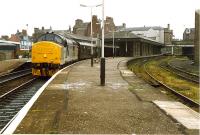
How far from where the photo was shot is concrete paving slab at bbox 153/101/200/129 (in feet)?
33.6

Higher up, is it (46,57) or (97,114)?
(46,57)

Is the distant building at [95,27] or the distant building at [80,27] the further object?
the distant building at [80,27]

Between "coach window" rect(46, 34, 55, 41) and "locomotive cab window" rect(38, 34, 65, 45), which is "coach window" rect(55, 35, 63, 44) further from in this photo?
"coach window" rect(46, 34, 55, 41)

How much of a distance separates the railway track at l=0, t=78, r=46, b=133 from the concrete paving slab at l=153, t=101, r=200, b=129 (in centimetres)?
513

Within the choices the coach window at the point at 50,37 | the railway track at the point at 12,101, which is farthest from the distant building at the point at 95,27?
the railway track at the point at 12,101

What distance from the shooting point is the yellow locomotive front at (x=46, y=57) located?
86.3 ft

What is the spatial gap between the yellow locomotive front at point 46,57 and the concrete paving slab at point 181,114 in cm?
1367

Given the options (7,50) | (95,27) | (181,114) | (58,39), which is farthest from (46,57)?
(95,27)

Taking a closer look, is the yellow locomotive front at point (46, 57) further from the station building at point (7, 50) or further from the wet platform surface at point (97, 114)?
the station building at point (7, 50)

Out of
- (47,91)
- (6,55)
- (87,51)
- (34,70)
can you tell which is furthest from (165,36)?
(47,91)

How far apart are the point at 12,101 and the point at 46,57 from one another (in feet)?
30.4

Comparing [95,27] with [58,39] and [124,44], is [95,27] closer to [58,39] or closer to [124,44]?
[124,44]

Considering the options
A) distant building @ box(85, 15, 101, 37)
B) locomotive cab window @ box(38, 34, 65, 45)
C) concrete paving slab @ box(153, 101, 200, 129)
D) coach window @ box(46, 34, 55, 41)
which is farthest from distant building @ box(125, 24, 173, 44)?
concrete paving slab @ box(153, 101, 200, 129)

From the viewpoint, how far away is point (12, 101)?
17359mm
